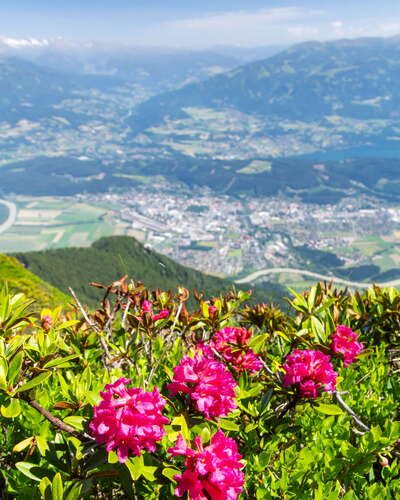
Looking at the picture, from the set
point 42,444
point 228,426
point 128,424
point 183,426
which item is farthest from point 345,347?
point 42,444

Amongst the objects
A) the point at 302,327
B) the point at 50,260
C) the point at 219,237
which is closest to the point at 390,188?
the point at 219,237

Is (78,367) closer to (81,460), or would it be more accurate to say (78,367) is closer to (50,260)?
(81,460)

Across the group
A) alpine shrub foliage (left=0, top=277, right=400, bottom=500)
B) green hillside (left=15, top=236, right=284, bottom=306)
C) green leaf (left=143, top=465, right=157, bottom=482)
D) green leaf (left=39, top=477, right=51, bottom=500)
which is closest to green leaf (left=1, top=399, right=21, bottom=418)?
alpine shrub foliage (left=0, top=277, right=400, bottom=500)

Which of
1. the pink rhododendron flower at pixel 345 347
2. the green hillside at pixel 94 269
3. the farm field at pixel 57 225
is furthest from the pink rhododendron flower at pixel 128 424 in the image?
the farm field at pixel 57 225

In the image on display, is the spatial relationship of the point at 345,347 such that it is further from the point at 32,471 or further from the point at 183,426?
the point at 32,471

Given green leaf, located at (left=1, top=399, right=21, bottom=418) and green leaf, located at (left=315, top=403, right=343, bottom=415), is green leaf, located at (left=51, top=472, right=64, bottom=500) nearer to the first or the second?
green leaf, located at (left=1, top=399, right=21, bottom=418)

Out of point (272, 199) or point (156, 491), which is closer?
point (156, 491)

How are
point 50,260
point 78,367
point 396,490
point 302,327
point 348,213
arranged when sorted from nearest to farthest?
point 396,490 → point 78,367 → point 302,327 → point 50,260 → point 348,213
